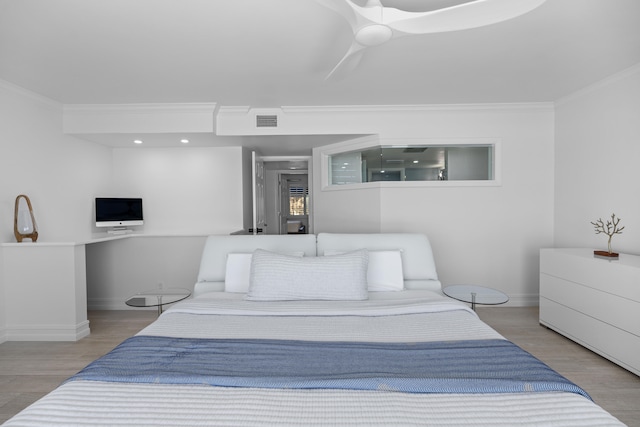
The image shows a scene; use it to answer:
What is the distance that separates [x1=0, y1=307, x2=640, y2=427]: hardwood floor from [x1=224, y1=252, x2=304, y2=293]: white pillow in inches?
55.7

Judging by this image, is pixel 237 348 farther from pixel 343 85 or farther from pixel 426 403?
pixel 343 85

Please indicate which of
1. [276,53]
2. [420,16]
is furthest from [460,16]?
[276,53]

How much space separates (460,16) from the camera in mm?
1516

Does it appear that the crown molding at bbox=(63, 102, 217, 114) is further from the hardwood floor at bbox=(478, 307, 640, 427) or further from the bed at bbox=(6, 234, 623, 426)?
the hardwood floor at bbox=(478, 307, 640, 427)

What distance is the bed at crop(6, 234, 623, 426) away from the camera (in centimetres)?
97

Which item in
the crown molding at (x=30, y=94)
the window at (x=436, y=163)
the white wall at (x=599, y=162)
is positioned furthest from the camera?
the window at (x=436, y=163)

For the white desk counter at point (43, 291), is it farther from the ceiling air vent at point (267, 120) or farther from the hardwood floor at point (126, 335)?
the ceiling air vent at point (267, 120)

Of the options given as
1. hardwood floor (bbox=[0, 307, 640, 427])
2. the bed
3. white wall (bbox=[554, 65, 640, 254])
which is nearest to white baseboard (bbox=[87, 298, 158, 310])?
hardwood floor (bbox=[0, 307, 640, 427])

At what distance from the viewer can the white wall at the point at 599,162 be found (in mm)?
2869

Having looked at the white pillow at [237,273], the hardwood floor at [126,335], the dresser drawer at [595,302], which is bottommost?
the hardwood floor at [126,335]

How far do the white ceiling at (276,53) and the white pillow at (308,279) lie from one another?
62.8 inches

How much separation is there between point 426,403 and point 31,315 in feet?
12.4

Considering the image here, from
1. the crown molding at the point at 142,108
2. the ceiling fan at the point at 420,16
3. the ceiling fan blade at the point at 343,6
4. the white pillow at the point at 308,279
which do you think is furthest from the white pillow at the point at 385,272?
the crown molding at the point at 142,108

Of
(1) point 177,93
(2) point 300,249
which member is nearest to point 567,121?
(2) point 300,249
